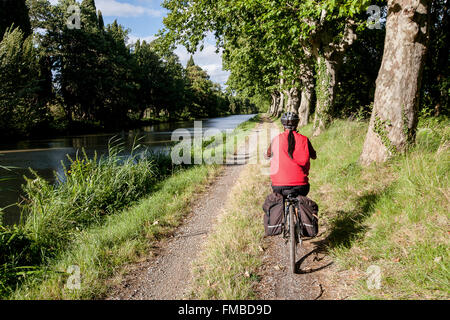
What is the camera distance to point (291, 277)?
11.4 feet

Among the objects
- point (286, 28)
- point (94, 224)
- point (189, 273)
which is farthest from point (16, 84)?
point (189, 273)

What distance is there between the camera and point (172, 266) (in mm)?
3898

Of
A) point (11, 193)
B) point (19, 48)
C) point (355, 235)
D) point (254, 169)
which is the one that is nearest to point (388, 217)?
point (355, 235)

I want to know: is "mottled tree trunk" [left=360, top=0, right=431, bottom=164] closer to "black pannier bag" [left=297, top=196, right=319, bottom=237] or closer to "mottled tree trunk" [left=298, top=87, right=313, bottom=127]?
"black pannier bag" [left=297, top=196, right=319, bottom=237]

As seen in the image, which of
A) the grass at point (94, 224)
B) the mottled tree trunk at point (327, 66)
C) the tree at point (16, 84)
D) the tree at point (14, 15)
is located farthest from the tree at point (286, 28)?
the tree at point (14, 15)

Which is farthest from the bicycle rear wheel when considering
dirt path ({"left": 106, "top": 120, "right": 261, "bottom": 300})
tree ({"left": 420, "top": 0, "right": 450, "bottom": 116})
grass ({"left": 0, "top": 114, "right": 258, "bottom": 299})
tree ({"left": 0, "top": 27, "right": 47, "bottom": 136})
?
tree ({"left": 0, "top": 27, "right": 47, "bottom": 136})

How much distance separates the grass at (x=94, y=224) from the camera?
137 inches

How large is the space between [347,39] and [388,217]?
835 cm

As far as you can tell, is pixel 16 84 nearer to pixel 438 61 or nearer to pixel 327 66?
pixel 327 66

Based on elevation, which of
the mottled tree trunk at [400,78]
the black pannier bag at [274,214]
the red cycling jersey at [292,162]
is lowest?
the black pannier bag at [274,214]

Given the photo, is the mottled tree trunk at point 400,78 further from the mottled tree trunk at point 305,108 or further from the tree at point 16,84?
the tree at point 16,84

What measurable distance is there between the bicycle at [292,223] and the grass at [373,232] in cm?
52

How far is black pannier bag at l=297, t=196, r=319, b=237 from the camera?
3.50 meters

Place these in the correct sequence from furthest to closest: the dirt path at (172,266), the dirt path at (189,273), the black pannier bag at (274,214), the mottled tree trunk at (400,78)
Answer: the mottled tree trunk at (400,78)
the black pannier bag at (274,214)
the dirt path at (172,266)
the dirt path at (189,273)
